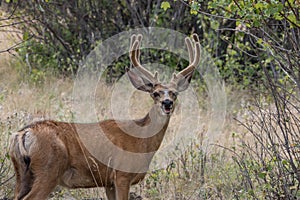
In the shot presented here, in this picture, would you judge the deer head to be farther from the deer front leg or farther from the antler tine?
the deer front leg

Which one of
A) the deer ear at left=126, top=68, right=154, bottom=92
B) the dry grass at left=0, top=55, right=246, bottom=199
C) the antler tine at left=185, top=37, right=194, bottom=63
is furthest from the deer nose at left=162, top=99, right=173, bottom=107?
the antler tine at left=185, top=37, right=194, bottom=63

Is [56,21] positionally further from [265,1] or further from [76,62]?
[265,1]

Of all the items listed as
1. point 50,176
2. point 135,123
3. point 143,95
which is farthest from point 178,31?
point 50,176

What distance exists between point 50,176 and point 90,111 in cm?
439

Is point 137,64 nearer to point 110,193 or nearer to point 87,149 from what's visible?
point 87,149

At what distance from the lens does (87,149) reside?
722 cm

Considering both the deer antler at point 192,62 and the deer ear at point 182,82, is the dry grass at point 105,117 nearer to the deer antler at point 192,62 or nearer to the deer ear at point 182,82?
the deer ear at point 182,82

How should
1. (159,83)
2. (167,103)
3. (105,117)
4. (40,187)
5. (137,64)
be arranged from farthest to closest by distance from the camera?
(105,117) → (137,64) → (159,83) → (167,103) → (40,187)

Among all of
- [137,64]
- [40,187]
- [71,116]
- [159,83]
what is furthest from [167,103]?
[71,116]

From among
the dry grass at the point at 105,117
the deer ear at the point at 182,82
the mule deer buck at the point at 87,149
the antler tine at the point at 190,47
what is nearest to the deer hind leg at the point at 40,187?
the mule deer buck at the point at 87,149

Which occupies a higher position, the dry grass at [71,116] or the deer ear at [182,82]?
the deer ear at [182,82]

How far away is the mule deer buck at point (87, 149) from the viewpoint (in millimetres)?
6754

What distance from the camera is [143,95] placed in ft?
39.9

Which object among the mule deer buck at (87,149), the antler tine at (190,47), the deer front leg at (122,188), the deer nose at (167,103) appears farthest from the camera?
the antler tine at (190,47)
